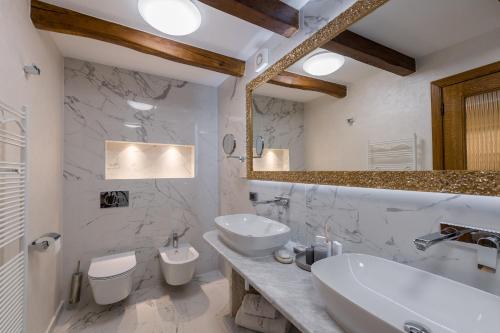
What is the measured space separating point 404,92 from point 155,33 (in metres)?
1.92

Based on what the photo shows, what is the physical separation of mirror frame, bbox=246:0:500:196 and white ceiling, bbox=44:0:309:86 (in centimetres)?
35

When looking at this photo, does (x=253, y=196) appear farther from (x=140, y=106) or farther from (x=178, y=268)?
(x=140, y=106)

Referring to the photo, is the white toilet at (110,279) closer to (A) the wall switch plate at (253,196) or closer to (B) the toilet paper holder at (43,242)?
(B) the toilet paper holder at (43,242)

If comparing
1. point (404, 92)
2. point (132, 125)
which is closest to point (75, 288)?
point (132, 125)

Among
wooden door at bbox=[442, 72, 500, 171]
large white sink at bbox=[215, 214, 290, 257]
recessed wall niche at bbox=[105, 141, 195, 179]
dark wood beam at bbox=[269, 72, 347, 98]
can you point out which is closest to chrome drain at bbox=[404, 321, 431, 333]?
wooden door at bbox=[442, 72, 500, 171]

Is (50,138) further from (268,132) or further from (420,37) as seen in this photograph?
(420,37)

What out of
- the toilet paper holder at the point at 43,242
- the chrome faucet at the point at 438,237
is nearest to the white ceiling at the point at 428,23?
the chrome faucet at the point at 438,237

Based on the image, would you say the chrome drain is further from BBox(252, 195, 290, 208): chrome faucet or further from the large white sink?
BBox(252, 195, 290, 208): chrome faucet

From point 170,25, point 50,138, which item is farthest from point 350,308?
point 50,138

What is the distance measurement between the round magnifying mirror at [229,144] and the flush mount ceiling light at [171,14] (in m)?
1.20

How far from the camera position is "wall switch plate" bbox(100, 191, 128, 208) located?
7.60ft

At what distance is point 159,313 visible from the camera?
2059 mm

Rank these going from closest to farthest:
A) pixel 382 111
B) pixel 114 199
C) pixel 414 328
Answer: pixel 414 328 < pixel 382 111 < pixel 114 199

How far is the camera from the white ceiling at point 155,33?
5.09ft
